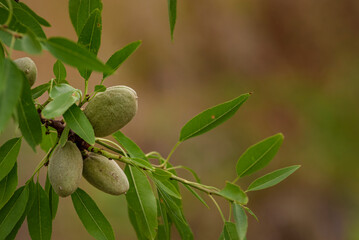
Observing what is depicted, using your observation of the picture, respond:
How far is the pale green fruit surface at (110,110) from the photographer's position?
0.66 meters

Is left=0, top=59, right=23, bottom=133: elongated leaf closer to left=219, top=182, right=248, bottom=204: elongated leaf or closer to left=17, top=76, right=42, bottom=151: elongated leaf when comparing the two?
left=17, top=76, right=42, bottom=151: elongated leaf

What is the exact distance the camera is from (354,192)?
2.77 metres

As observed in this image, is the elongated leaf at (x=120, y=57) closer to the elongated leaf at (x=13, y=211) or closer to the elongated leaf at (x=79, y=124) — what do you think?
the elongated leaf at (x=79, y=124)

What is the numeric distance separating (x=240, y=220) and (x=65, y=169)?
252mm

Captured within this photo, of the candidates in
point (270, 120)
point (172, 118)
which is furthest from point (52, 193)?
point (270, 120)

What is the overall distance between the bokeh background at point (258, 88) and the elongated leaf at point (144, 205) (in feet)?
5.96

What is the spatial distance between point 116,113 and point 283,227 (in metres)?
2.18

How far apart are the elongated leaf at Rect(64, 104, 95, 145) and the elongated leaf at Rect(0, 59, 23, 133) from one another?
0.46 feet

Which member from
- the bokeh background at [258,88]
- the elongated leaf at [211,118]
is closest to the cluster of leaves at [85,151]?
the elongated leaf at [211,118]

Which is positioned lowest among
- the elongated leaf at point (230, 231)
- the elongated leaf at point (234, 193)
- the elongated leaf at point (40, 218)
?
the elongated leaf at point (40, 218)

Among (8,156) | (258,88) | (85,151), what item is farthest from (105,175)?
(258,88)

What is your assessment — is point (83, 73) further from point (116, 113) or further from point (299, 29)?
point (299, 29)

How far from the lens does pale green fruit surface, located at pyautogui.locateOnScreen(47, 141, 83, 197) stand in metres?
0.62

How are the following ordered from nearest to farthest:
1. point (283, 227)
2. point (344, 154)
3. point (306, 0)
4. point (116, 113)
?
point (116, 113) < point (283, 227) < point (344, 154) < point (306, 0)
